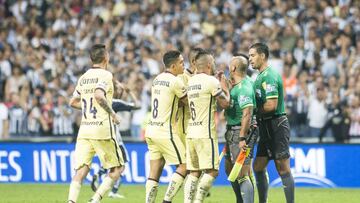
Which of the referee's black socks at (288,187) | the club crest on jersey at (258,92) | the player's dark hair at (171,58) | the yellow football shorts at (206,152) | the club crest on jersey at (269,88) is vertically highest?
the player's dark hair at (171,58)

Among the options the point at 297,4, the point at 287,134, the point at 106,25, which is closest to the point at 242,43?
the point at 297,4

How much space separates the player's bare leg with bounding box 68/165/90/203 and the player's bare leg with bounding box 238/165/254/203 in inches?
93.8

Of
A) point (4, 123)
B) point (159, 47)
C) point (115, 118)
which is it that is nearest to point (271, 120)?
point (115, 118)

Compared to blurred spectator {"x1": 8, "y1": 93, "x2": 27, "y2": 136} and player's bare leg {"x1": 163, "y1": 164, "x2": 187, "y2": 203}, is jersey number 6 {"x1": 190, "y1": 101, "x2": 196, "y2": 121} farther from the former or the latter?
blurred spectator {"x1": 8, "y1": 93, "x2": 27, "y2": 136}

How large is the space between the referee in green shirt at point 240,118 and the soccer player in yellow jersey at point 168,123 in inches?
28.6

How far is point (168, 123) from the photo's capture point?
1452cm

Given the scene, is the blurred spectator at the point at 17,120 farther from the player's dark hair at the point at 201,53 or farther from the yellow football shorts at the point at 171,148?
the player's dark hair at the point at 201,53

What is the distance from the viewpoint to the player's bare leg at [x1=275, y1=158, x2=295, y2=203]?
14555 millimetres

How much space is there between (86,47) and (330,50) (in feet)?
22.9

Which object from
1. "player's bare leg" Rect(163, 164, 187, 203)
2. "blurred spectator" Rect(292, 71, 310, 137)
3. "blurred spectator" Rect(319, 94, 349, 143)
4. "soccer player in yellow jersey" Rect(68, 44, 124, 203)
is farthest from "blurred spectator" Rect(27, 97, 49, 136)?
"player's bare leg" Rect(163, 164, 187, 203)

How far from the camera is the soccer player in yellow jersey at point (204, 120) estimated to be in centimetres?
1404

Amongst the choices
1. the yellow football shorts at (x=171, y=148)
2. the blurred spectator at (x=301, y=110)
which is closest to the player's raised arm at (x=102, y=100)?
the yellow football shorts at (x=171, y=148)

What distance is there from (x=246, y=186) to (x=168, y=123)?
4.92 feet

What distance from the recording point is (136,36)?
1086 inches
